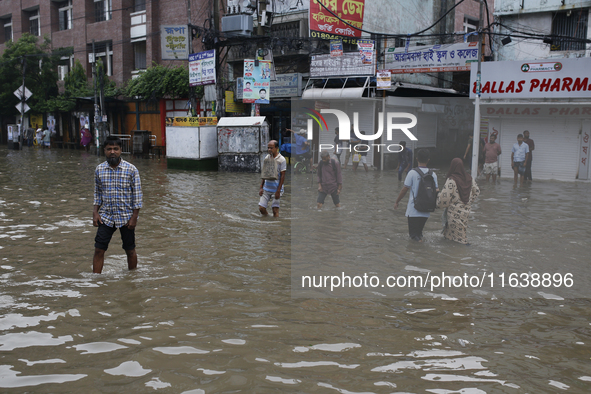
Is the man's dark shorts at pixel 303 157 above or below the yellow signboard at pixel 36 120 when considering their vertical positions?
below

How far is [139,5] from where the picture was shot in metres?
30.8

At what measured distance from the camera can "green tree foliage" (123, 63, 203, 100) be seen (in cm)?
2652

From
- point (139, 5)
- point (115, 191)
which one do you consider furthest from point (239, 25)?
point (115, 191)

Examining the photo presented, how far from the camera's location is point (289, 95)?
2281 centimetres

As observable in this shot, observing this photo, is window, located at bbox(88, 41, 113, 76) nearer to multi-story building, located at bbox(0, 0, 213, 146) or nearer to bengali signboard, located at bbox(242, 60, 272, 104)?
multi-story building, located at bbox(0, 0, 213, 146)

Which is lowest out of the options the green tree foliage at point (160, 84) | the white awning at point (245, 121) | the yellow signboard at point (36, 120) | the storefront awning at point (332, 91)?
the white awning at point (245, 121)

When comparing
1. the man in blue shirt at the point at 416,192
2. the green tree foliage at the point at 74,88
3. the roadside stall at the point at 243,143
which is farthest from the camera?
the green tree foliage at the point at 74,88

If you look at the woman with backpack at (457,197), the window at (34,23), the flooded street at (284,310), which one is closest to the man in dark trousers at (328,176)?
the flooded street at (284,310)

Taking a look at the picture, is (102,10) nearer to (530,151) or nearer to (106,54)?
(106,54)

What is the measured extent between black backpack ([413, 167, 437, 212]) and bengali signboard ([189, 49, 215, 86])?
14.8 meters

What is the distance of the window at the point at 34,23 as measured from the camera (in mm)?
38969

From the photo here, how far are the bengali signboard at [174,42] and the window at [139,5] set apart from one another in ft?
30.5

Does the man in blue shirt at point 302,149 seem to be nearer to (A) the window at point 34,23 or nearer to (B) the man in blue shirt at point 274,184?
(B) the man in blue shirt at point 274,184

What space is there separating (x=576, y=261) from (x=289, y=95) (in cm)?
1692
